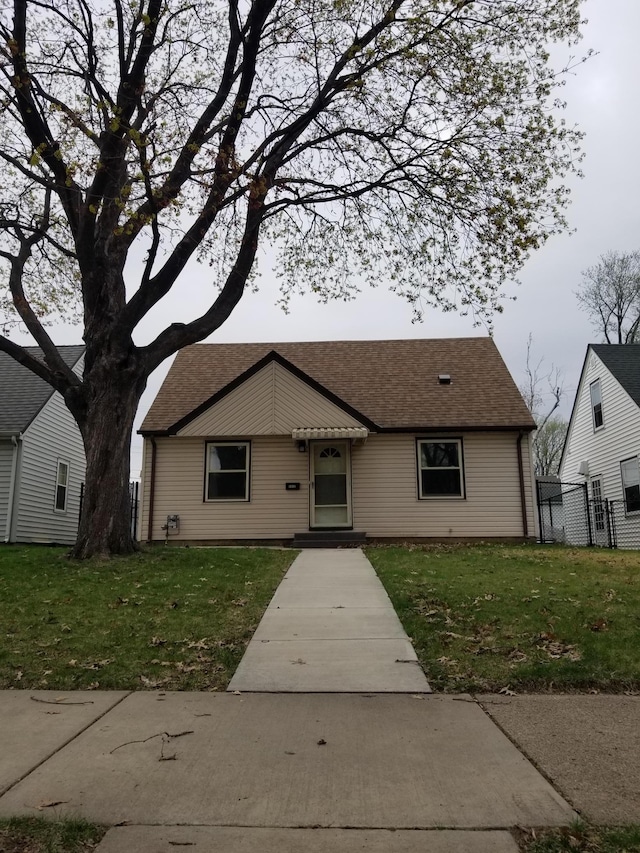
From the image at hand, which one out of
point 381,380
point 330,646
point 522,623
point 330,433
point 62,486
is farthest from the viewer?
point 62,486

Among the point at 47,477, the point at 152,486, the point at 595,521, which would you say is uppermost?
the point at 47,477

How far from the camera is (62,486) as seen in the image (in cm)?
2062

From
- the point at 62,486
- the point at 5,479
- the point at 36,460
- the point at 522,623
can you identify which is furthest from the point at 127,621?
the point at 62,486

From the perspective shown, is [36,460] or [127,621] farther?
[36,460]

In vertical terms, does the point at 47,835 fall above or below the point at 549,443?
below

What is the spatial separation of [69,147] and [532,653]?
1099 centimetres

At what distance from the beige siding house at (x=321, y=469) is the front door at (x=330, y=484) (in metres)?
0.02

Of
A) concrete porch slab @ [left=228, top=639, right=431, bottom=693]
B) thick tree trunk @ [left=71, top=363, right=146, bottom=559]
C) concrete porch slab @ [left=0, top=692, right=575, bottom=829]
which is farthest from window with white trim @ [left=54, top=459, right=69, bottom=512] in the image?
A: concrete porch slab @ [left=0, top=692, right=575, bottom=829]

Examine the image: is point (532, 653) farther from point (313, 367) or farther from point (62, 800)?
point (313, 367)

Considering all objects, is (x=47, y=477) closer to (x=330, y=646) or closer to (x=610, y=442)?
(x=330, y=646)

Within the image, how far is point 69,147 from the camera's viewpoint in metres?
11.5

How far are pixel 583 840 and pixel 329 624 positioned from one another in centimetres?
424

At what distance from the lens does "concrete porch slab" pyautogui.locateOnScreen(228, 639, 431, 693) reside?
16.4 feet

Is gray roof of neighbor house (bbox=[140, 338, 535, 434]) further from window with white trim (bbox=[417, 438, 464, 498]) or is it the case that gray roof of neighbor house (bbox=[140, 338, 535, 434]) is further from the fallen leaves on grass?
the fallen leaves on grass
